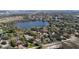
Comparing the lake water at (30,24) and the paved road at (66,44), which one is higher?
the lake water at (30,24)

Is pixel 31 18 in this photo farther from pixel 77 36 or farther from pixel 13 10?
pixel 77 36

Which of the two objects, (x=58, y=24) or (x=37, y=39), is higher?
(x=58, y=24)

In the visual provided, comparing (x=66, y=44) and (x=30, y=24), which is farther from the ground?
(x=30, y=24)

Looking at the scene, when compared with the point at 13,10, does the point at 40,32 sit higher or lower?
lower

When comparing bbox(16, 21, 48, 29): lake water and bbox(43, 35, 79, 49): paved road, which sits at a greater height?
bbox(16, 21, 48, 29): lake water
